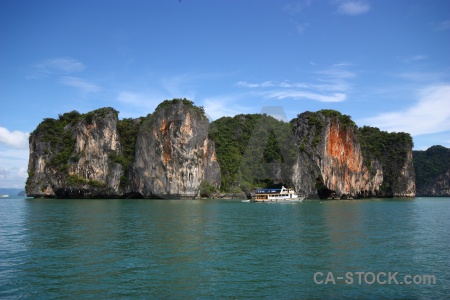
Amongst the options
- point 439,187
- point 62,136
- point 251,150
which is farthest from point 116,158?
point 439,187

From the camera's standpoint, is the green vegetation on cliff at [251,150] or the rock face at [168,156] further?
the green vegetation on cliff at [251,150]

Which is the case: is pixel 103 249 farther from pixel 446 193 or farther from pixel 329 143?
pixel 446 193

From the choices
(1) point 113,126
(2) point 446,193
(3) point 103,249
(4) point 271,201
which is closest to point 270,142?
(4) point 271,201

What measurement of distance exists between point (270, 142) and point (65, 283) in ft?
330

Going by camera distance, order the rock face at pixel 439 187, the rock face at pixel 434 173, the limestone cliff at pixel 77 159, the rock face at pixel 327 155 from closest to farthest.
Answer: the limestone cliff at pixel 77 159
the rock face at pixel 327 155
the rock face at pixel 439 187
the rock face at pixel 434 173

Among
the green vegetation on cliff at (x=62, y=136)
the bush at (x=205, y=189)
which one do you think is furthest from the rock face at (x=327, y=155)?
the green vegetation on cliff at (x=62, y=136)

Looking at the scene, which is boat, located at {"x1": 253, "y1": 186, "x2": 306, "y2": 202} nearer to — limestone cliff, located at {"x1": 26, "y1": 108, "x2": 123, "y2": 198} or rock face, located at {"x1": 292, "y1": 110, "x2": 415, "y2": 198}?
rock face, located at {"x1": 292, "y1": 110, "x2": 415, "y2": 198}

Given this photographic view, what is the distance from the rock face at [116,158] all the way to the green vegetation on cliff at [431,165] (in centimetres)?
13414

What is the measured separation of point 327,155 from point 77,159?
64.0 m

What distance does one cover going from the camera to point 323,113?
98000 mm

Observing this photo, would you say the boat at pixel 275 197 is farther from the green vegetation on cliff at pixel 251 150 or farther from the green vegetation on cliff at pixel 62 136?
the green vegetation on cliff at pixel 62 136

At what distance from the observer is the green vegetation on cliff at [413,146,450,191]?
572 feet

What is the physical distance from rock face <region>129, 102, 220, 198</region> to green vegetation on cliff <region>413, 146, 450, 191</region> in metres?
135

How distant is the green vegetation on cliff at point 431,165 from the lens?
17425cm
